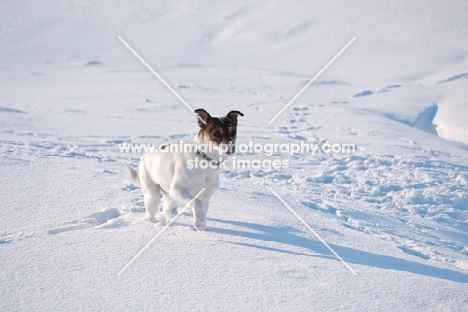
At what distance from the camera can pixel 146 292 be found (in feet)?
12.0

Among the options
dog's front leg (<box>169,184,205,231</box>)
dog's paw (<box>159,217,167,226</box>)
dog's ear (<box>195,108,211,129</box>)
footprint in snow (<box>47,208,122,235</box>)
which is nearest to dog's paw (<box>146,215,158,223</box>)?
dog's paw (<box>159,217,167,226</box>)

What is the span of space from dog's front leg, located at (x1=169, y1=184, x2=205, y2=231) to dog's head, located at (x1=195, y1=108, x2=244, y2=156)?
1.73 ft

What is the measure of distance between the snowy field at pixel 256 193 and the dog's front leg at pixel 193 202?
16 cm

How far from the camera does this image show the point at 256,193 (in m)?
7.13

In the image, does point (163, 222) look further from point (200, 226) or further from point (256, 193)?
point (256, 193)

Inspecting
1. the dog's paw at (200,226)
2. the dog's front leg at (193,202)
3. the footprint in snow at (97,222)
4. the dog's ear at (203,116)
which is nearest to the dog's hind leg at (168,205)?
the footprint in snow at (97,222)

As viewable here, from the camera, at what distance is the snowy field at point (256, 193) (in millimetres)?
3781

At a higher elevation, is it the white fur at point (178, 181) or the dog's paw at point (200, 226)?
the white fur at point (178, 181)

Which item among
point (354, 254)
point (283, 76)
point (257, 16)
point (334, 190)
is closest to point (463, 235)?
point (334, 190)

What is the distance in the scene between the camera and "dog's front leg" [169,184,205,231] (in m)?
4.69

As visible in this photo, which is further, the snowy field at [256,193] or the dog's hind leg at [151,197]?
the dog's hind leg at [151,197]

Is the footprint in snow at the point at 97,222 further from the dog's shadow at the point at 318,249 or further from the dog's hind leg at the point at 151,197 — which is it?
the dog's shadow at the point at 318,249

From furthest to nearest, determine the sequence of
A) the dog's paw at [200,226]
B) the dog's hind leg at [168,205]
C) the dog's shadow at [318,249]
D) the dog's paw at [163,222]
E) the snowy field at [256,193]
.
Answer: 1. the dog's hind leg at [168,205]
2. the dog's paw at [163,222]
3. the dog's paw at [200,226]
4. the dog's shadow at [318,249]
5. the snowy field at [256,193]

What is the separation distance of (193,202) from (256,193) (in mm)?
2570
